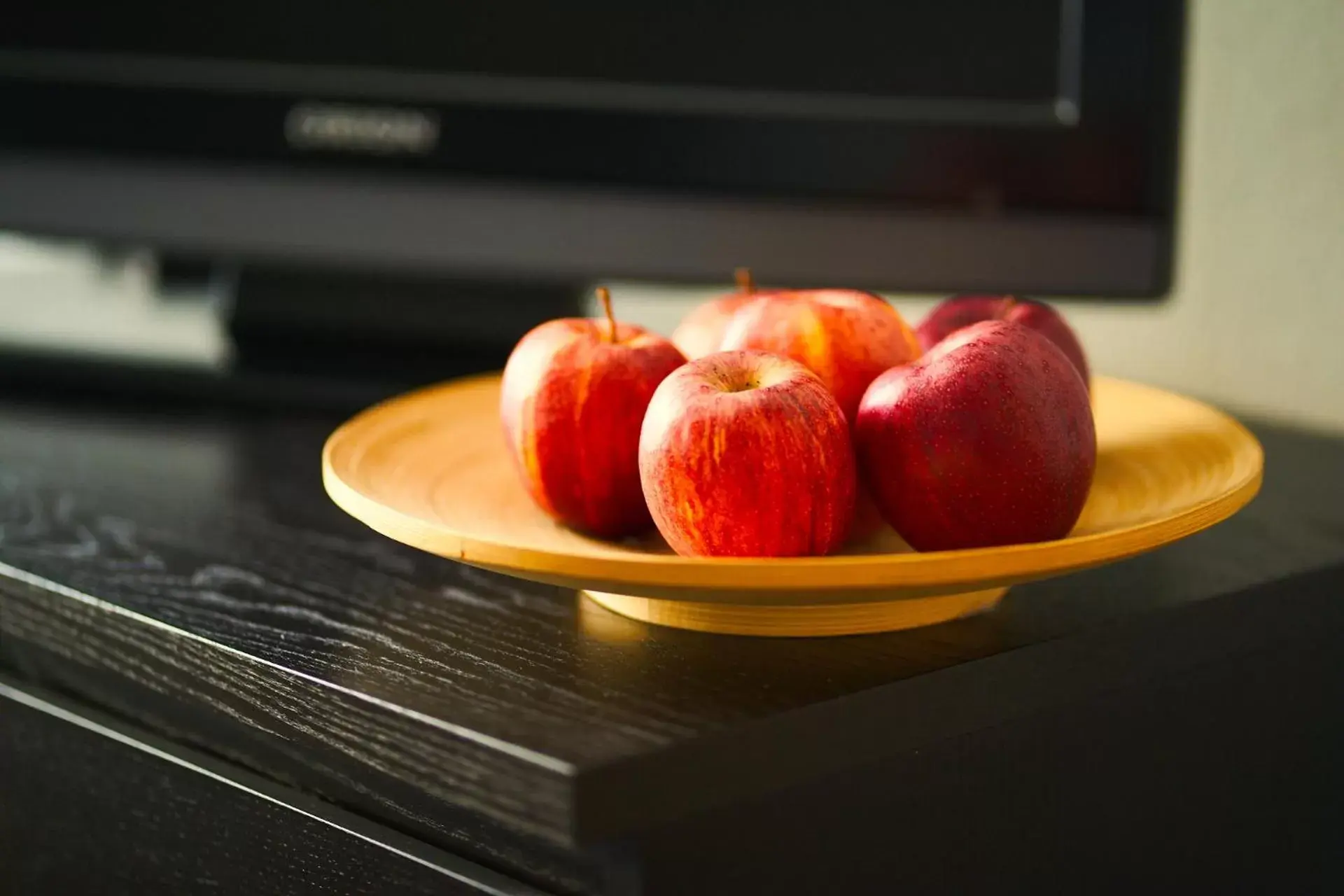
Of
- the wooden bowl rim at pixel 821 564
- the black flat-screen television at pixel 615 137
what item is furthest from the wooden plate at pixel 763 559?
the black flat-screen television at pixel 615 137

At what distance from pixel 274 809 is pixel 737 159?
21.3 inches

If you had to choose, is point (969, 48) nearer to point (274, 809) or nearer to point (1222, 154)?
point (1222, 154)

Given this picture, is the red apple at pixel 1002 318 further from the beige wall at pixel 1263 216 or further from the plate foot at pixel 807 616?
the beige wall at pixel 1263 216

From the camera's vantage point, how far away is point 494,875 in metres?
0.44

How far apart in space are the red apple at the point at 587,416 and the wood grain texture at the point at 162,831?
0.46 feet

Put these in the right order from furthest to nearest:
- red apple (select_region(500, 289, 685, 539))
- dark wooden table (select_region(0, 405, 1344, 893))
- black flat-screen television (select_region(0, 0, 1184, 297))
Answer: black flat-screen television (select_region(0, 0, 1184, 297))
red apple (select_region(500, 289, 685, 539))
dark wooden table (select_region(0, 405, 1344, 893))

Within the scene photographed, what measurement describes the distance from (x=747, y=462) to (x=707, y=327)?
15 cm

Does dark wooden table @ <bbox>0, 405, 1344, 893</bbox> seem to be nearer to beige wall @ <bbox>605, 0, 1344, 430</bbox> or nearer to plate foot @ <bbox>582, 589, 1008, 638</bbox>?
plate foot @ <bbox>582, 589, 1008, 638</bbox>

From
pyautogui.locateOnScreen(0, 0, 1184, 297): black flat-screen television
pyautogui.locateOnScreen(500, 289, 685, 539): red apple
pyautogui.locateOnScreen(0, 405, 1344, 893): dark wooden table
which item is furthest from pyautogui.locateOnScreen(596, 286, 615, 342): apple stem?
pyautogui.locateOnScreen(0, 0, 1184, 297): black flat-screen television

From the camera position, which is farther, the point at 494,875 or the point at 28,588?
the point at 28,588

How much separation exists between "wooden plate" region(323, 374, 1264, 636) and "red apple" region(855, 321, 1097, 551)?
2 centimetres

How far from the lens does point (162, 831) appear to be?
0.54 meters

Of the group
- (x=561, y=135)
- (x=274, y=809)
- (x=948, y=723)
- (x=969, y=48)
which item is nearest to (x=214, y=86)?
(x=561, y=135)

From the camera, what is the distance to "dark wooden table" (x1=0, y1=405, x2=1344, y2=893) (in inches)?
16.2
